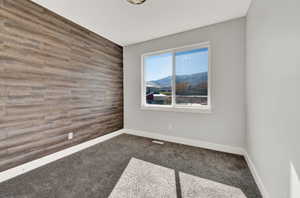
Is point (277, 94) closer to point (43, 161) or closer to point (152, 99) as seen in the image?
point (152, 99)

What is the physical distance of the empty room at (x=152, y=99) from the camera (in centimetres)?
128

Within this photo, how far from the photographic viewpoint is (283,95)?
3.40 ft

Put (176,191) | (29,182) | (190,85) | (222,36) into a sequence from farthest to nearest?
1. (190,85)
2. (222,36)
3. (29,182)
4. (176,191)

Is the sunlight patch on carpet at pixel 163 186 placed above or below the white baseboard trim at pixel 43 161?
below

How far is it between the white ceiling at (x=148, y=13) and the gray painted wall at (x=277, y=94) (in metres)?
0.62

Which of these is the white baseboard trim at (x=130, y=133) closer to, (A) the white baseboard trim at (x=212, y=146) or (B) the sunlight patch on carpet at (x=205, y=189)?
(A) the white baseboard trim at (x=212, y=146)

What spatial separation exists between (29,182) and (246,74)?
3.61 m

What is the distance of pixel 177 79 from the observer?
301 cm

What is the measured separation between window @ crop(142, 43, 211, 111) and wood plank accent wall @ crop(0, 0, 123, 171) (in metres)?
1.21

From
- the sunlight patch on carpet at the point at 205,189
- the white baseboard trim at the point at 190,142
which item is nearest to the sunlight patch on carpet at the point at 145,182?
the sunlight patch on carpet at the point at 205,189

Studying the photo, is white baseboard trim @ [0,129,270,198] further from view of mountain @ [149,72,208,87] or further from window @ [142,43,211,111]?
view of mountain @ [149,72,208,87]

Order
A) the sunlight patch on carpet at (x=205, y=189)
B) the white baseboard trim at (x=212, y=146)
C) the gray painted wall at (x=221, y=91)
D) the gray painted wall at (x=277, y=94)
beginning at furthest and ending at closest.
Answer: the gray painted wall at (x=221, y=91)
the white baseboard trim at (x=212, y=146)
the sunlight patch on carpet at (x=205, y=189)
the gray painted wall at (x=277, y=94)

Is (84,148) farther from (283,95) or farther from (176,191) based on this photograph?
(283,95)

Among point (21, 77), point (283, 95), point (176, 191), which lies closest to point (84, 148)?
point (21, 77)
